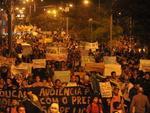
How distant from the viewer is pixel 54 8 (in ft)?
322

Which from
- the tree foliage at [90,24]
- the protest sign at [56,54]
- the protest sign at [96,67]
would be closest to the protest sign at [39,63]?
the protest sign at [96,67]

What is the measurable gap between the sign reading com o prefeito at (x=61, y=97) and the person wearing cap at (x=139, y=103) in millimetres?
1500

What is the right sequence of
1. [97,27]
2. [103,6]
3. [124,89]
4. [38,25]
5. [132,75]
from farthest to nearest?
[38,25] → [103,6] → [97,27] → [132,75] → [124,89]

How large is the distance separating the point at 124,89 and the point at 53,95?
212 cm

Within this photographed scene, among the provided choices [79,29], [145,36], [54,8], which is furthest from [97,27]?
[54,8]

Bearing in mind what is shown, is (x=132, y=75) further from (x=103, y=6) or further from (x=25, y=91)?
(x=103, y=6)

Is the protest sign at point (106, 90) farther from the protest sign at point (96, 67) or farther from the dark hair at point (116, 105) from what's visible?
the protest sign at point (96, 67)

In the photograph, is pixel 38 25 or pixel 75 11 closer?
pixel 75 11

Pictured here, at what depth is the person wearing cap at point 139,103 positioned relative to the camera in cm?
1557

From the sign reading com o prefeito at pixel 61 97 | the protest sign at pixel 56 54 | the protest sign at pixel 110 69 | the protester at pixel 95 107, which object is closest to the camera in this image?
the protester at pixel 95 107

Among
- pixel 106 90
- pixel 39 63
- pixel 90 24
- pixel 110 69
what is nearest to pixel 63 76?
pixel 106 90

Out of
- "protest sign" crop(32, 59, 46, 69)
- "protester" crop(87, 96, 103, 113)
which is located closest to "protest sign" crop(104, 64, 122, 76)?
"protest sign" crop(32, 59, 46, 69)

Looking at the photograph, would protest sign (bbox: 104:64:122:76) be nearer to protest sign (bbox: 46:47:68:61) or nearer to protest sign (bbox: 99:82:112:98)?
protest sign (bbox: 99:82:112:98)

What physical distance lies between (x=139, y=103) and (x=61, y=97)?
88.0 inches
